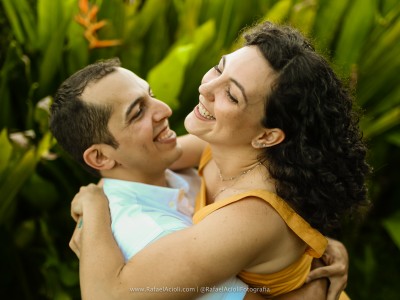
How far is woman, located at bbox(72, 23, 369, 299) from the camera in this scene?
4.84ft

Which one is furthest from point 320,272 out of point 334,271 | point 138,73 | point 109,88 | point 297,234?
point 138,73

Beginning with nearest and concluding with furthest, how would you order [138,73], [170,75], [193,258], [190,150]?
[193,258], [190,150], [170,75], [138,73]

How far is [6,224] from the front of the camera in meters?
2.45

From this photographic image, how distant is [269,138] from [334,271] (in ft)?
1.84

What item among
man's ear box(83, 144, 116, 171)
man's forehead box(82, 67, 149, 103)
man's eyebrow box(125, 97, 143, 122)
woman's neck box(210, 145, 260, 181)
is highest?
man's forehead box(82, 67, 149, 103)

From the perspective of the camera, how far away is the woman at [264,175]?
148 cm

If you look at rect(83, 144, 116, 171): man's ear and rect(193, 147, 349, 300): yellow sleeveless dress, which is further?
rect(83, 144, 116, 171): man's ear

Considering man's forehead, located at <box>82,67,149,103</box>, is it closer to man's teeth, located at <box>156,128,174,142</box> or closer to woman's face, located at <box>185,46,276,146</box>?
man's teeth, located at <box>156,128,174,142</box>

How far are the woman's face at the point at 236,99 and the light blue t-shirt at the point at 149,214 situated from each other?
0.95 feet

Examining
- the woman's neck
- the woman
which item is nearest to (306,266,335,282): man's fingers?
the woman

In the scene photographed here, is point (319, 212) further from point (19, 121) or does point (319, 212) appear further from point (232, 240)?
point (19, 121)

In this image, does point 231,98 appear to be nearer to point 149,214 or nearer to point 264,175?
point 264,175

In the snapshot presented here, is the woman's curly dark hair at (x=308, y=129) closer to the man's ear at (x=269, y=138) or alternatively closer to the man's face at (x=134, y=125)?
the man's ear at (x=269, y=138)

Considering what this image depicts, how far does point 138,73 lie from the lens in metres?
2.69
